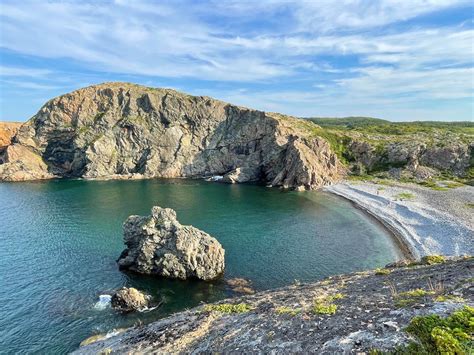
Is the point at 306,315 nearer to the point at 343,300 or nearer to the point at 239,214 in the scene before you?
the point at 343,300

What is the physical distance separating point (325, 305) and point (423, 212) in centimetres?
6748

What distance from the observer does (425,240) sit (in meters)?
58.0

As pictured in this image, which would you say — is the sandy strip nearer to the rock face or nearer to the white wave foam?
the rock face

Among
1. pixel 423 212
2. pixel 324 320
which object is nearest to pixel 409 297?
pixel 324 320

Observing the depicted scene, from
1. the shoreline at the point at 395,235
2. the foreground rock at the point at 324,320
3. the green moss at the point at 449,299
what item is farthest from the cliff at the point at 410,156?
the green moss at the point at 449,299

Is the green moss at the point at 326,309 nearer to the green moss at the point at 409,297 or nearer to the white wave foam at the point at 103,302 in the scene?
the green moss at the point at 409,297

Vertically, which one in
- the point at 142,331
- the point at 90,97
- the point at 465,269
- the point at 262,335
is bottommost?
the point at 142,331

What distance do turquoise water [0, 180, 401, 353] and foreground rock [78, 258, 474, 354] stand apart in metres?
11.2

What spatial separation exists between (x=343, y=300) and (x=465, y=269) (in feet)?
27.7

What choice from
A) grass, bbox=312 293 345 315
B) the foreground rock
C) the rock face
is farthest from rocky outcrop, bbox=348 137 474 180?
grass, bbox=312 293 345 315

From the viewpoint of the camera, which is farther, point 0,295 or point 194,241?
point 194,241

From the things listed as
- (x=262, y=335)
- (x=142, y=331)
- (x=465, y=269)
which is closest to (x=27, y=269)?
(x=142, y=331)

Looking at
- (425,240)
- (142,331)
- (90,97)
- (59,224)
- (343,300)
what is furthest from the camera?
(90,97)

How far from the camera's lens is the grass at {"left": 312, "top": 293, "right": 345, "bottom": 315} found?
18312 millimetres
